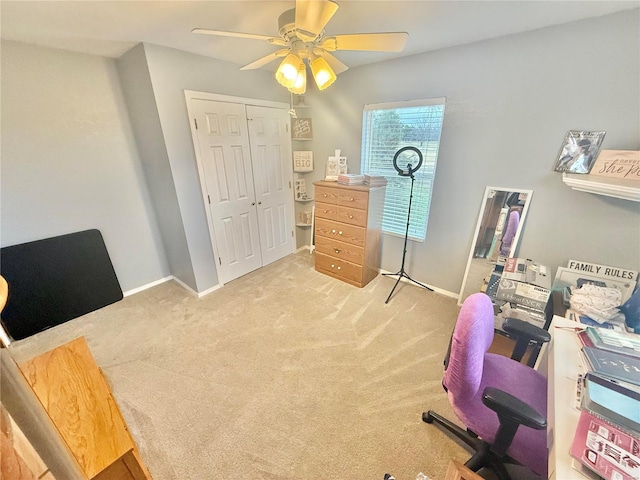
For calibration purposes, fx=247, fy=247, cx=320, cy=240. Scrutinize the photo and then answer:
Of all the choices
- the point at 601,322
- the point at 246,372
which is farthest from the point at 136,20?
the point at 601,322

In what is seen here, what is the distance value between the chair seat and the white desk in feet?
0.43

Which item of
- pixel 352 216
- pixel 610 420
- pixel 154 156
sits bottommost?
pixel 610 420

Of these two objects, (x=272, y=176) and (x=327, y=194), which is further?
(x=272, y=176)

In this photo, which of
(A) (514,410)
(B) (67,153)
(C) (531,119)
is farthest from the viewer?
(B) (67,153)

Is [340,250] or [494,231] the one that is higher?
[494,231]

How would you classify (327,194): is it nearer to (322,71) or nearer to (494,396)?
(322,71)

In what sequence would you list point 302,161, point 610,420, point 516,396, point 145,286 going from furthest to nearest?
1. point 302,161
2. point 145,286
3. point 516,396
4. point 610,420

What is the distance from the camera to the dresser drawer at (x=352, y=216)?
2591 millimetres

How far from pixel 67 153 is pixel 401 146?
3203 mm

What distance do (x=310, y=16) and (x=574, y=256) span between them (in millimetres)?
2519

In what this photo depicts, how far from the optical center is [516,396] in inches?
45.9

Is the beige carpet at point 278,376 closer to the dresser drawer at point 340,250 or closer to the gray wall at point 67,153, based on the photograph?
the dresser drawer at point 340,250

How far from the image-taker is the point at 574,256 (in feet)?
6.48

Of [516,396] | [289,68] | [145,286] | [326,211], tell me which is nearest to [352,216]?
[326,211]
